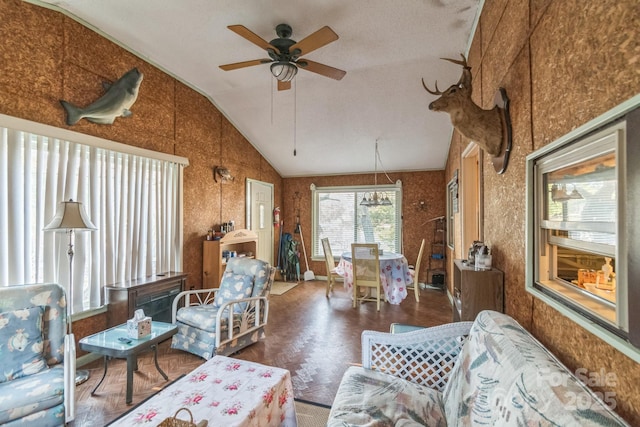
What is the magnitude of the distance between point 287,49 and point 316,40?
15.4 inches

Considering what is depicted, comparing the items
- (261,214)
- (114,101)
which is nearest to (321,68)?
(114,101)

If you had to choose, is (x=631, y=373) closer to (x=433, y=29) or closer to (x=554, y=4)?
(x=554, y=4)

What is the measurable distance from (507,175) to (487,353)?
4.14 ft

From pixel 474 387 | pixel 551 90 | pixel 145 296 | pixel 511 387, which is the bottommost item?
pixel 145 296

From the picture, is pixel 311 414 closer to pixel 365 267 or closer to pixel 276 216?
pixel 365 267

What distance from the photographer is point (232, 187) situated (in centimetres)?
529

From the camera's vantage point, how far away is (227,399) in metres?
1.63

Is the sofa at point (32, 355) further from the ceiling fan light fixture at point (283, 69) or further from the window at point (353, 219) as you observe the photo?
the window at point (353, 219)

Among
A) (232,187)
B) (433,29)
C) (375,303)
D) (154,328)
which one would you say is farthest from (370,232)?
(154,328)

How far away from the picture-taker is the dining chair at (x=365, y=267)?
15.1ft

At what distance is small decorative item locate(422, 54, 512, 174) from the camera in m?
1.96

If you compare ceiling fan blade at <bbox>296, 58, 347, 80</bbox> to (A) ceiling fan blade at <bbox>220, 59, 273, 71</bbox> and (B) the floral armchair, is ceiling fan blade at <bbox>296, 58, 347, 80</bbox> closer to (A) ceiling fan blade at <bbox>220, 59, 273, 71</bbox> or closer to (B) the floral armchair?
(A) ceiling fan blade at <bbox>220, 59, 273, 71</bbox>

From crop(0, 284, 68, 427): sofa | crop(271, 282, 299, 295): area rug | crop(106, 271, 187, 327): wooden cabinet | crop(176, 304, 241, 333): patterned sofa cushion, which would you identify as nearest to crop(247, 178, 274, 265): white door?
crop(271, 282, 299, 295): area rug

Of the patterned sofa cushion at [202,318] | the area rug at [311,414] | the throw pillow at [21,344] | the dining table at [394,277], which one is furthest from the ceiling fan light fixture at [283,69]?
the dining table at [394,277]
